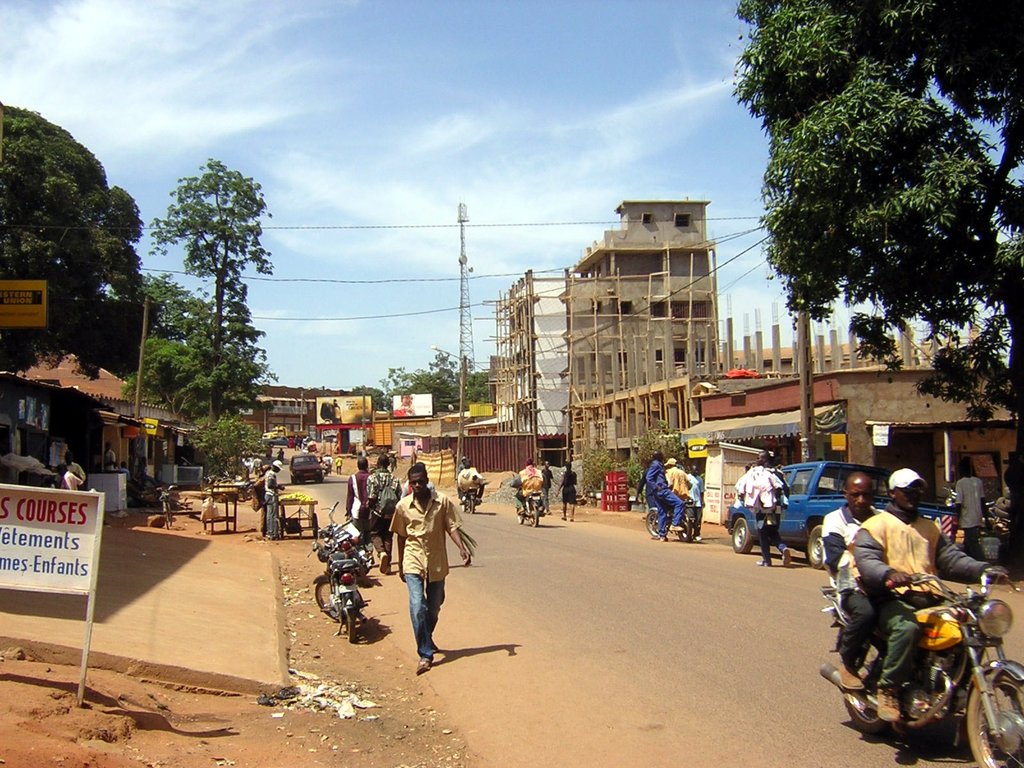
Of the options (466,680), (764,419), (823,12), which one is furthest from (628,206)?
(466,680)

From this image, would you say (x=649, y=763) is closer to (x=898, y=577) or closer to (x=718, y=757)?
(x=718, y=757)

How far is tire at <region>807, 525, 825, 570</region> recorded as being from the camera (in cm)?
1597

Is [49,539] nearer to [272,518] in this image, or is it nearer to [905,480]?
[905,480]

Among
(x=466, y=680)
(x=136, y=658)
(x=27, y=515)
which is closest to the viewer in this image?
(x=27, y=515)

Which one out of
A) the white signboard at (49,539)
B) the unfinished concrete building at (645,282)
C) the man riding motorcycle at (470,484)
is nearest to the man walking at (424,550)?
the white signboard at (49,539)

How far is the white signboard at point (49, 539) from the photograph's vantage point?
6.48 metres

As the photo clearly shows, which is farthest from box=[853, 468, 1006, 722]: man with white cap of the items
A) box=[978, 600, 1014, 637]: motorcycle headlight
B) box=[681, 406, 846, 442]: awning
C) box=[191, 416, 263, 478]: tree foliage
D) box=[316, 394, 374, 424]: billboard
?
box=[316, 394, 374, 424]: billboard

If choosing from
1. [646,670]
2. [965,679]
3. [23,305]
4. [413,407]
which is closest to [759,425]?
[23,305]

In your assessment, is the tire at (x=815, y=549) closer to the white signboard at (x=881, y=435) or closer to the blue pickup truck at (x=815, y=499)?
the blue pickup truck at (x=815, y=499)

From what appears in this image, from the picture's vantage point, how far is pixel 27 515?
257 inches

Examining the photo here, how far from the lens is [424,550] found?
8.87m

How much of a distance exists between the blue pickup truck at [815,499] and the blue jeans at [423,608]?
9097 mm

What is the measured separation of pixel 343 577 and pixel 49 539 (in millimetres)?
4249

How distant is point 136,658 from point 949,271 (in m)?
13.0
